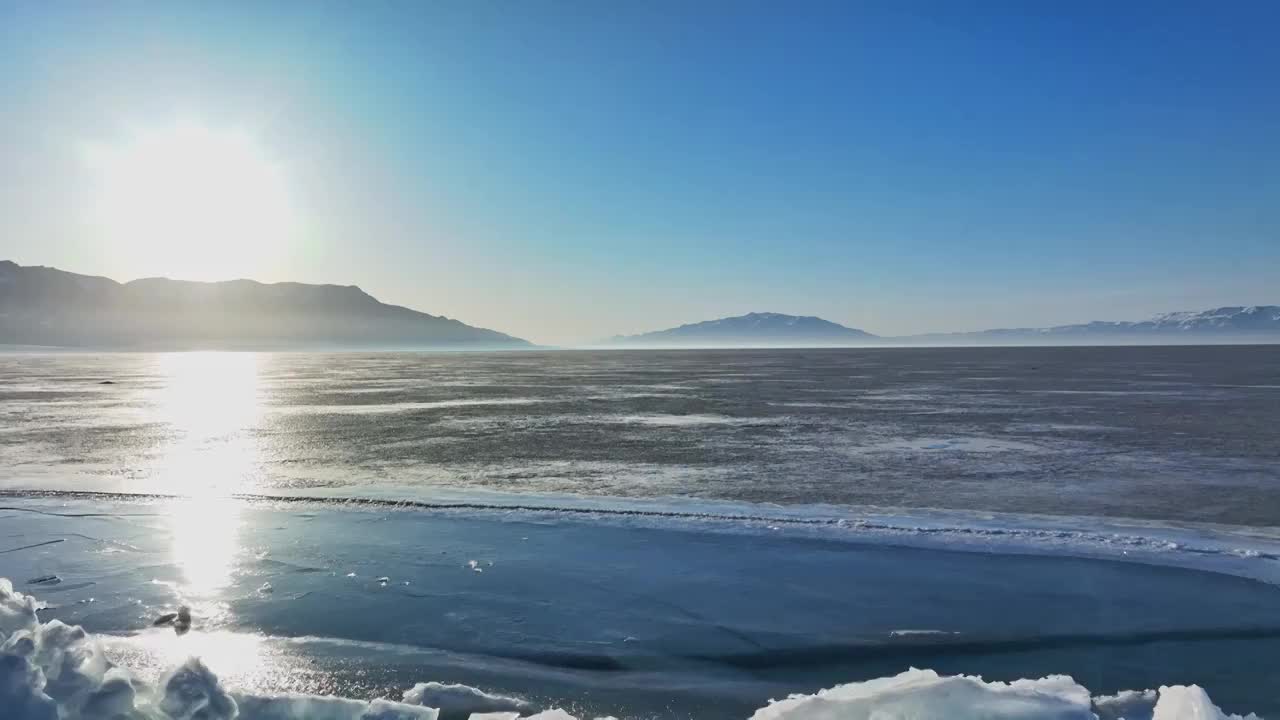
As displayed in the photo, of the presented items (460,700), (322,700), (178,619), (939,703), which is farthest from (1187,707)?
(178,619)

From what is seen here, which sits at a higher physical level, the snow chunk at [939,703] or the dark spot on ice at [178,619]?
the snow chunk at [939,703]

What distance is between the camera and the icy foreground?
4.05 meters

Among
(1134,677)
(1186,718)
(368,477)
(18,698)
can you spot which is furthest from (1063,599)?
(368,477)

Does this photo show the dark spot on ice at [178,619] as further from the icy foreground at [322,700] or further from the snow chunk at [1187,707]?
the snow chunk at [1187,707]

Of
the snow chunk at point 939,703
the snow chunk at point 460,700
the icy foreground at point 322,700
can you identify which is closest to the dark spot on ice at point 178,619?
the icy foreground at point 322,700

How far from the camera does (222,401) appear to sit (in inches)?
1237

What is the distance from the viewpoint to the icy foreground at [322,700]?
4047 mm

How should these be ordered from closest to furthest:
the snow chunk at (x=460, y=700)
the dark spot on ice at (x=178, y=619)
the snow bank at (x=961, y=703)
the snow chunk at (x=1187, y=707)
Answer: the snow chunk at (x=1187, y=707), the snow bank at (x=961, y=703), the snow chunk at (x=460, y=700), the dark spot on ice at (x=178, y=619)

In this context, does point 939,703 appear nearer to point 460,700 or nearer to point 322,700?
point 460,700

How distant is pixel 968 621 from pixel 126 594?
22.7ft

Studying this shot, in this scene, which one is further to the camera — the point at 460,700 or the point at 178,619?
the point at 178,619

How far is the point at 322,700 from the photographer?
172 inches

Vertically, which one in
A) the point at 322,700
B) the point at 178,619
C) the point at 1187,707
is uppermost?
the point at 1187,707

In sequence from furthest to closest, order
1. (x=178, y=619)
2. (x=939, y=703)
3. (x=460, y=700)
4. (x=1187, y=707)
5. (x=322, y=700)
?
(x=178, y=619), (x=460, y=700), (x=322, y=700), (x=939, y=703), (x=1187, y=707)
